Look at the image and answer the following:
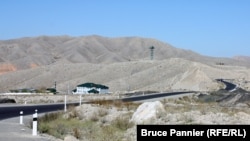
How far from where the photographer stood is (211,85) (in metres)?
129

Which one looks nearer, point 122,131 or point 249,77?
point 122,131

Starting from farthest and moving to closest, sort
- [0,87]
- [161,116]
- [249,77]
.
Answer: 1. [249,77]
2. [0,87]
3. [161,116]

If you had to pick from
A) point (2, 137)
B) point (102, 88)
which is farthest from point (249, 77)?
point (2, 137)

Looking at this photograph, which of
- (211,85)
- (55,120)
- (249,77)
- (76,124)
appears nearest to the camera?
(76,124)

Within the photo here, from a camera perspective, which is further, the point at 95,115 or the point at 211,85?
the point at 211,85

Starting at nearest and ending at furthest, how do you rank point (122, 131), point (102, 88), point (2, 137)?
1. point (2, 137)
2. point (122, 131)
3. point (102, 88)

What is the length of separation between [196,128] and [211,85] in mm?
119333

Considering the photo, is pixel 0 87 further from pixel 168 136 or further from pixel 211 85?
pixel 168 136

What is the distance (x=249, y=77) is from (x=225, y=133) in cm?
17848

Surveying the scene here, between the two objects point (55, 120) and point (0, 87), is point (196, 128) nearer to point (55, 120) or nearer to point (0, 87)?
point (55, 120)

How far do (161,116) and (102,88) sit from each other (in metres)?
87.2

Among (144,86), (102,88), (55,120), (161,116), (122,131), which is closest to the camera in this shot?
(122,131)

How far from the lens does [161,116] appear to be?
27.8 meters

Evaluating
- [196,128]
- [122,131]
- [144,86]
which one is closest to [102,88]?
[144,86]
